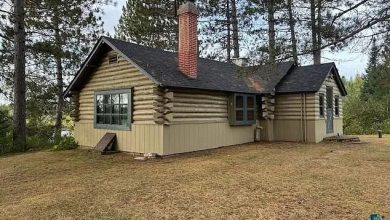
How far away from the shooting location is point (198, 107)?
12211mm

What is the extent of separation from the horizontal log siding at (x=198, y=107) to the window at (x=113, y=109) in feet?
6.11

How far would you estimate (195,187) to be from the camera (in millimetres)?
6836

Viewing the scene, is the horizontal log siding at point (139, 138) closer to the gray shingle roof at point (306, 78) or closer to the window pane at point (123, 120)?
the window pane at point (123, 120)

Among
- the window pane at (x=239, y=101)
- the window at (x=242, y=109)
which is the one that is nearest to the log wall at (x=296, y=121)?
the window at (x=242, y=109)

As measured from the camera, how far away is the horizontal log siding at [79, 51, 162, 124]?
1103 centimetres

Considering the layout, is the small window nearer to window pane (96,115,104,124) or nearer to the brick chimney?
window pane (96,115,104,124)

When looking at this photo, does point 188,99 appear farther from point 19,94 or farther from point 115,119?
point 19,94

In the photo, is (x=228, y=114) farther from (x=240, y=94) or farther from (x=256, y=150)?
(x=256, y=150)

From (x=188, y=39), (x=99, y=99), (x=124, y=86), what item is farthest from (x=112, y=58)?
(x=188, y=39)

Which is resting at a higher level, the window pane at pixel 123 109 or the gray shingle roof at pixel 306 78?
the gray shingle roof at pixel 306 78

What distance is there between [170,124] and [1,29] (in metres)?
9.60

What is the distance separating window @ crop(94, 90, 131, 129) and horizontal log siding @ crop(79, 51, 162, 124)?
0.26 metres

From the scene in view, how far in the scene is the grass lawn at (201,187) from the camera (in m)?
5.31

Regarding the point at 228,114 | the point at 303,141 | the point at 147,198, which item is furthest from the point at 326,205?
the point at 303,141
